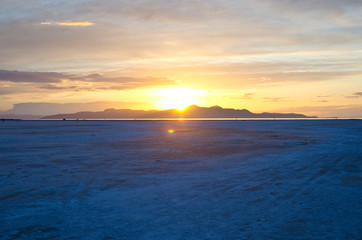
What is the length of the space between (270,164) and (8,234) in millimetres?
9080

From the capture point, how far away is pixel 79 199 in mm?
6938

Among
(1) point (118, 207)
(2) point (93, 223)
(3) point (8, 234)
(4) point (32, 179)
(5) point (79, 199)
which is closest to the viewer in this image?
(3) point (8, 234)

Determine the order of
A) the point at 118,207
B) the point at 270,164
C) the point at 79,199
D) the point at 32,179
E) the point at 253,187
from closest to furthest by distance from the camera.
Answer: the point at 118,207 < the point at 79,199 < the point at 253,187 < the point at 32,179 < the point at 270,164

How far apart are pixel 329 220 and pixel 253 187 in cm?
253

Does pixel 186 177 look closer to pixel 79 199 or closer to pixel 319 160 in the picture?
pixel 79 199

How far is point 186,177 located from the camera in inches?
367

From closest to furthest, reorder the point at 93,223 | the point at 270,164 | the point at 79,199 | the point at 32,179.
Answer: the point at 93,223 → the point at 79,199 → the point at 32,179 → the point at 270,164

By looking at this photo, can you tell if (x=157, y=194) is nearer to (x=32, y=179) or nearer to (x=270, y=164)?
(x=32, y=179)

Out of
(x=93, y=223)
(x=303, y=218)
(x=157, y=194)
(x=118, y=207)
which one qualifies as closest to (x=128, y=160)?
(x=157, y=194)

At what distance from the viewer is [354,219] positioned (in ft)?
18.3

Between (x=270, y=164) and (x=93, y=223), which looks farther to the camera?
(x=270, y=164)

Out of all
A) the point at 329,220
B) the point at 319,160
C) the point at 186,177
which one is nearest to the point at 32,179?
the point at 186,177

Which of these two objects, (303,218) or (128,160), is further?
(128,160)

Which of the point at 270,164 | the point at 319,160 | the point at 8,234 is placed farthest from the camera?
the point at 319,160
